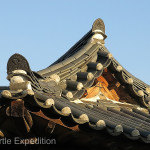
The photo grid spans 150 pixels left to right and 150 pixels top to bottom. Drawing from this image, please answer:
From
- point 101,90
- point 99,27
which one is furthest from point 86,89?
point 99,27

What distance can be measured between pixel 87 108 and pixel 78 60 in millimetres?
1207

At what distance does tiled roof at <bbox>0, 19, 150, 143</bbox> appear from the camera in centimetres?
601

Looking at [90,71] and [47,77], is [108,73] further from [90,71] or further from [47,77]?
[47,77]

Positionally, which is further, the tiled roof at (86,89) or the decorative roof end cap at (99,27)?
the decorative roof end cap at (99,27)

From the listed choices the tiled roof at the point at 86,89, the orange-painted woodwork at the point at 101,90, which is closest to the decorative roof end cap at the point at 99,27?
the tiled roof at the point at 86,89

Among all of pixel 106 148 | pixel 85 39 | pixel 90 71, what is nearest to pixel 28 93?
pixel 106 148

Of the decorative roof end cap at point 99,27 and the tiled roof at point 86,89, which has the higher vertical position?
the decorative roof end cap at point 99,27

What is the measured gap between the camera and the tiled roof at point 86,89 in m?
6.01

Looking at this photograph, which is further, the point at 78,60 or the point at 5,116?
the point at 78,60

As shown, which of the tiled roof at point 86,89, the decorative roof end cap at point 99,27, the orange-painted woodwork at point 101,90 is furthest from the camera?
the decorative roof end cap at point 99,27

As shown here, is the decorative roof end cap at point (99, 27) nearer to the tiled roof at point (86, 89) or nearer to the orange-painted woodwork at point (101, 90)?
the tiled roof at point (86, 89)

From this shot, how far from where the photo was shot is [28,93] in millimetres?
5578

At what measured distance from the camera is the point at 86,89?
336 inches

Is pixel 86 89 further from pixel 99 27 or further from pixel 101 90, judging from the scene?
pixel 99 27
